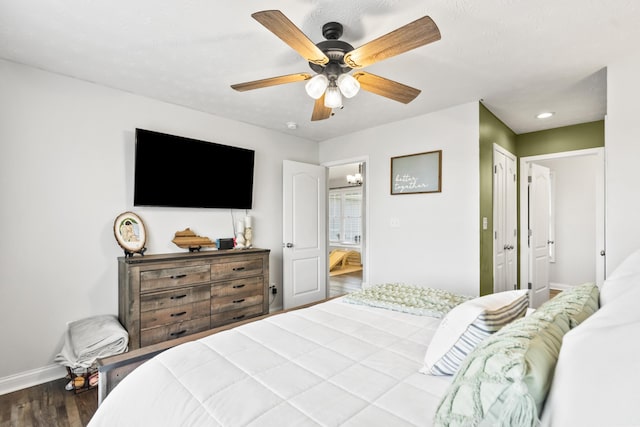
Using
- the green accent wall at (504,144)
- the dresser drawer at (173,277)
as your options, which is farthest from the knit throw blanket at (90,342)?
the green accent wall at (504,144)

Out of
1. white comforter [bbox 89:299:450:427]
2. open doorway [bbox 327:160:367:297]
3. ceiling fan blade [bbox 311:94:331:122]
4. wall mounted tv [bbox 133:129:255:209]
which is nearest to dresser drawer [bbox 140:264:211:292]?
wall mounted tv [bbox 133:129:255:209]

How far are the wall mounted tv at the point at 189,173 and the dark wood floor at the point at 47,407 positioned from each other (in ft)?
5.33

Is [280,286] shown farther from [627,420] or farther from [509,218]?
[627,420]

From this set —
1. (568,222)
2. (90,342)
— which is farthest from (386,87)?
(568,222)

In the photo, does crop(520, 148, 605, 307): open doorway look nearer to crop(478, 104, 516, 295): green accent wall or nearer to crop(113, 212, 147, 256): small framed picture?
crop(478, 104, 516, 295): green accent wall

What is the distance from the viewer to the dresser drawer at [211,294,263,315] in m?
3.12

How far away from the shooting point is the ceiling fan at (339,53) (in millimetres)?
1470

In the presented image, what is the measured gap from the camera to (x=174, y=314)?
284cm

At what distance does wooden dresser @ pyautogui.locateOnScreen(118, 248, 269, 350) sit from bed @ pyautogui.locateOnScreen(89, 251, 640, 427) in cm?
154

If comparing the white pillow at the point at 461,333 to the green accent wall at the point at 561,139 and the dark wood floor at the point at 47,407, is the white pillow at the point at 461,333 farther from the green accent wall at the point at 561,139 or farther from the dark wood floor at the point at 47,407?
the green accent wall at the point at 561,139

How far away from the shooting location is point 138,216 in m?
3.05

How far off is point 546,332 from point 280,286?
12.2 ft

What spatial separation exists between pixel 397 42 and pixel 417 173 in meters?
2.26

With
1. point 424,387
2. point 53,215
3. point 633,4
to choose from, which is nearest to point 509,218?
point 633,4
